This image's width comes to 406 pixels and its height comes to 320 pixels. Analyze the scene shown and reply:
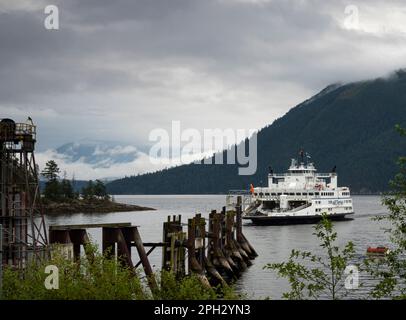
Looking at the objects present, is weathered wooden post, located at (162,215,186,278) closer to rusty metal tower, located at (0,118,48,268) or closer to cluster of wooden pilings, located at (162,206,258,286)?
cluster of wooden pilings, located at (162,206,258,286)

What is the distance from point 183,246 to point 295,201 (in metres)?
80.6

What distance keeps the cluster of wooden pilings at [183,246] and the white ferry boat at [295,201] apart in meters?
46.6

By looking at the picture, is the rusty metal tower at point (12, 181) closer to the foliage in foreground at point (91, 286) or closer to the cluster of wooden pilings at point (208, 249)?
the cluster of wooden pilings at point (208, 249)

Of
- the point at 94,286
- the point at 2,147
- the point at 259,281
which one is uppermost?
the point at 2,147

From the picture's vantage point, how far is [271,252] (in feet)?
242

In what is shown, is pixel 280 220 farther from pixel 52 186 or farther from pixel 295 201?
pixel 52 186

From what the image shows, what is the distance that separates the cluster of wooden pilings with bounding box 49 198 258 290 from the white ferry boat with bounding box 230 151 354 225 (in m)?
46.6

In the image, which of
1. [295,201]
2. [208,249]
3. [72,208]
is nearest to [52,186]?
[72,208]

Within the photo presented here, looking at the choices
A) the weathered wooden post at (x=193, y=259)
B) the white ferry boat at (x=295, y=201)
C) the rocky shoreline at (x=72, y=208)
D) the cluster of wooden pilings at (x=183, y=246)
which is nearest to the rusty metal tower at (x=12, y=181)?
the cluster of wooden pilings at (x=183, y=246)

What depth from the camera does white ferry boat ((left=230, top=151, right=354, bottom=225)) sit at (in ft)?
385

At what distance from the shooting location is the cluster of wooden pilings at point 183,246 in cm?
3484
